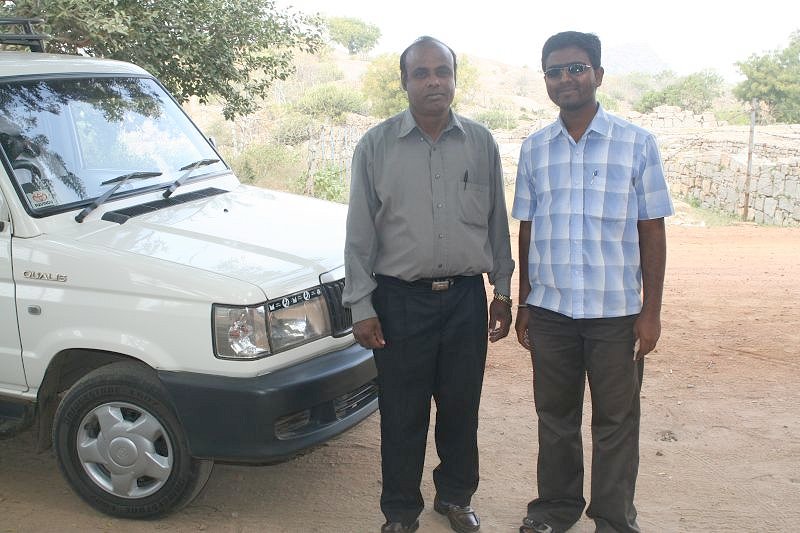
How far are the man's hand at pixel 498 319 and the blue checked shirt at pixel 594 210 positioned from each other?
0.85 feet

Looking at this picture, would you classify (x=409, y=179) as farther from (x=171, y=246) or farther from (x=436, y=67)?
(x=171, y=246)

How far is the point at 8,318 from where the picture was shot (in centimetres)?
381

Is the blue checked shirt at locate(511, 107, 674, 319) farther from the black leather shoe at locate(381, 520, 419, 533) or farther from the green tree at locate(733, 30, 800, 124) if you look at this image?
the green tree at locate(733, 30, 800, 124)

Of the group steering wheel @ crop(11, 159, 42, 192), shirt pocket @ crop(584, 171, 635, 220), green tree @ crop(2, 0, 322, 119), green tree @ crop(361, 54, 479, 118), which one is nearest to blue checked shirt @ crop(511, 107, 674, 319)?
shirt pocket @ crop(584, 171, 635, 220)

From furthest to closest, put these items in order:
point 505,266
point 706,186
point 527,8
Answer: point 527,8 → point 706,186 → point 505,266

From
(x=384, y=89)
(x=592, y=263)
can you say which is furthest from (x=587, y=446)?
(x=384, y=89)

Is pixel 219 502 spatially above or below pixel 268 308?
below

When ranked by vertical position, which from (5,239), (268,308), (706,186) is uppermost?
(5,239)

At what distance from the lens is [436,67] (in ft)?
11.0

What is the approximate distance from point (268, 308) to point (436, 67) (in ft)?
3.97

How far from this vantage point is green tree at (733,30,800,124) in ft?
95.9

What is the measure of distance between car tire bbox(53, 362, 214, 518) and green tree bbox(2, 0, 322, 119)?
4.22 metres

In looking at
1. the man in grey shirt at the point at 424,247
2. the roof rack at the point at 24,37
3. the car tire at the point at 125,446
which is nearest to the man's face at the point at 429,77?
the man in grey shirt at the point at 424,247

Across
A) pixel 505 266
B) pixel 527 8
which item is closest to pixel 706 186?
pixel 505 266
